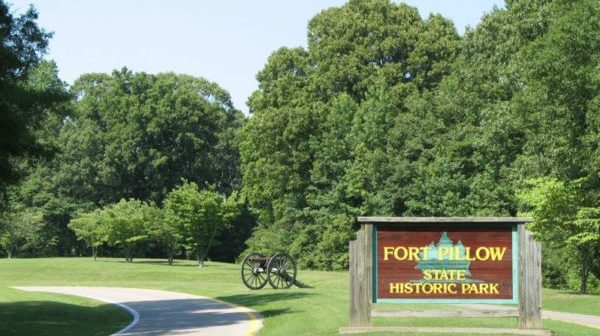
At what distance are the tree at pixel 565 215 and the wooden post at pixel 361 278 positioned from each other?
17897mm

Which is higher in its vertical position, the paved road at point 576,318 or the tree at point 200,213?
the tree at point 200,213

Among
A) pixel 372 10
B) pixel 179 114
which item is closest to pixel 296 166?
pixel 372 10

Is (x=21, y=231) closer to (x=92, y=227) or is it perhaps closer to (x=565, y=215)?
(x=92, y=227)

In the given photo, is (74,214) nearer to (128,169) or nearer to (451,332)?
(128,169)

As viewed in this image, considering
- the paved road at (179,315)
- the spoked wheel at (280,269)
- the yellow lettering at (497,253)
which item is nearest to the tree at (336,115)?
the spoked wheel at (280,269)

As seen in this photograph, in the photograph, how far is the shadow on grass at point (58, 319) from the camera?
753 inches

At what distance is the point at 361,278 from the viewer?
1415 cm

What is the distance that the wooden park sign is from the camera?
14.0 m

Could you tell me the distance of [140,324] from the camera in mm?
20250

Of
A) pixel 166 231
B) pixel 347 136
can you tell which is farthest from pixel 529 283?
pixel 166 231

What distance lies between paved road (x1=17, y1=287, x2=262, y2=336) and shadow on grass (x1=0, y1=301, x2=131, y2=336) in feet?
1.89

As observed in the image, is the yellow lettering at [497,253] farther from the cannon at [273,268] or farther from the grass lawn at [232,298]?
the cannon at [273,268]

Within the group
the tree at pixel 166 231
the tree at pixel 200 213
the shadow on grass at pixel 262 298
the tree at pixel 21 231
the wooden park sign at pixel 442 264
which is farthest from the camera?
the tree at pixel 21 231

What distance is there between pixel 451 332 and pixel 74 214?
204 ft
